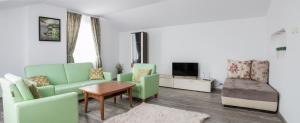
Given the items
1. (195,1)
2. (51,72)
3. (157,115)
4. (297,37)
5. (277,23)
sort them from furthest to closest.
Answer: (195,1)
(51,72)
(277,23)
(157,115)
(297,37)

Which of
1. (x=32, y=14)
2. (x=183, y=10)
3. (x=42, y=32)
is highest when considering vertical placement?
(x=183, y=10)

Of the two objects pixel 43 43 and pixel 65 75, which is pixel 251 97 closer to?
pixel 65 75

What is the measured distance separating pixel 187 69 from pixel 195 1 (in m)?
2.06

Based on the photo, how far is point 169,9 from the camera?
4582mm

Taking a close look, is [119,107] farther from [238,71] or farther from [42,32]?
[238,71]

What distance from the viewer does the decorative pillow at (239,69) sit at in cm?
415

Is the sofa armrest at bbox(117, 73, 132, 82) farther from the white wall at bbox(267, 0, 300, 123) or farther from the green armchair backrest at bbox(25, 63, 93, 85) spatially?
the white wall at bbox(267, 0, 300, 123)

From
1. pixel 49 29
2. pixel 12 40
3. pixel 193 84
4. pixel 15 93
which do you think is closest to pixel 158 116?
pixel 15 93

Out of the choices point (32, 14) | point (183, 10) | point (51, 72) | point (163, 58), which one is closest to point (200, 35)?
point (183, 10)

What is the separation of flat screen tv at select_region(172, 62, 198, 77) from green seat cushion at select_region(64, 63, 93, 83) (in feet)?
8.61

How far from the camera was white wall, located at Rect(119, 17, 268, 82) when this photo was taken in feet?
14.3

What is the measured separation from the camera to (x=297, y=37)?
2197 mm

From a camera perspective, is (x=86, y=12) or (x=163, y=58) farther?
(x=163, y=58)

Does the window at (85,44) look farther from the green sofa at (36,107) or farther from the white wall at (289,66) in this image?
the white wall at (289,66)
